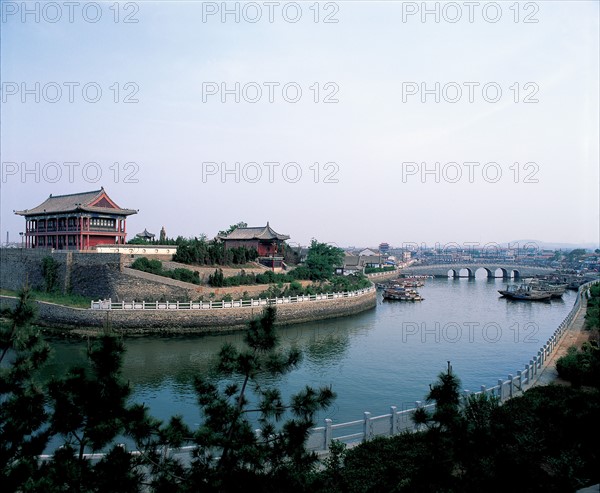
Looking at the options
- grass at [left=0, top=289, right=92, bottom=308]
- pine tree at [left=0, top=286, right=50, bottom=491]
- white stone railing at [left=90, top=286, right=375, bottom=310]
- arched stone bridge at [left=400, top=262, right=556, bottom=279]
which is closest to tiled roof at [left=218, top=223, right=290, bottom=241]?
white stone railing at [left=90, top=286, right=375, bottom=310]

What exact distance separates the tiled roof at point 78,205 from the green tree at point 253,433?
30.9 m

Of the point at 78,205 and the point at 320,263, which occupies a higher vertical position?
the point at 78,205

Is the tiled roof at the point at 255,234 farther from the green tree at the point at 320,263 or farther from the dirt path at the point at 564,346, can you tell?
the dirt path at the point at 564,346

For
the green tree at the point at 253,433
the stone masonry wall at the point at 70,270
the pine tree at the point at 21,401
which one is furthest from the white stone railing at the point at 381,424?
the stone masonry wall at the point at 70,270

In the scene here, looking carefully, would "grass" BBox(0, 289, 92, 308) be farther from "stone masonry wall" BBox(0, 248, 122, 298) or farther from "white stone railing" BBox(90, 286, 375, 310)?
"white stone railing" BBox(90, 286, 375, 310)

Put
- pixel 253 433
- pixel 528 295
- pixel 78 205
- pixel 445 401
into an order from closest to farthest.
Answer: pixel 445 401, pixel 253 433, pixel 78 205, pixel 528 295

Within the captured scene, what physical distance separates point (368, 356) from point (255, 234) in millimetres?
24401

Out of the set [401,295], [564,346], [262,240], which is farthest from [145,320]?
[401,295]

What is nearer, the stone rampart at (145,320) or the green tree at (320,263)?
the stone rampart at (145,320)

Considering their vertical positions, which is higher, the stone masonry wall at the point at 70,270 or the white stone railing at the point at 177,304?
the stone masonry wall at the point at 70,270

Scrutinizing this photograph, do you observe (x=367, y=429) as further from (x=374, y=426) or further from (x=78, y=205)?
(x=78, y=205)

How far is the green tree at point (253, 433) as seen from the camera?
5.30m

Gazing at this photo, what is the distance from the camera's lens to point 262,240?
142 feet

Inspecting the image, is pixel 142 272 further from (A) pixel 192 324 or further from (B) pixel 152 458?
(B) pixel 152 458
